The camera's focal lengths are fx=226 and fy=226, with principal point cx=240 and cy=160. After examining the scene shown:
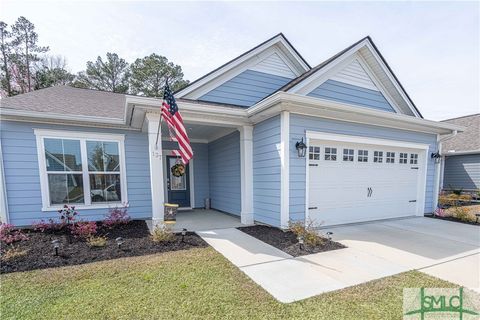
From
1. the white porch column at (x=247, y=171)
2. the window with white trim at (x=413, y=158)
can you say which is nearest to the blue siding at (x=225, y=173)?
the white porch column at (x=247, y=171)

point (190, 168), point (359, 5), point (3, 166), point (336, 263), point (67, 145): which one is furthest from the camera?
point (190, 168)

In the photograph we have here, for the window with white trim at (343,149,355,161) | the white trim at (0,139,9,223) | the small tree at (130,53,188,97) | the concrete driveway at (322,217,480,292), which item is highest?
the small tree at (130,53,188,97)

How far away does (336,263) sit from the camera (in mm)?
3617

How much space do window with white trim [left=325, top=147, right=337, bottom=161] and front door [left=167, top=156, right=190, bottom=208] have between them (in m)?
5.30

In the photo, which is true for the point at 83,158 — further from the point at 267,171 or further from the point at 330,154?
the point at 330,154

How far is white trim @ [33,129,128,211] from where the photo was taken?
6.00m

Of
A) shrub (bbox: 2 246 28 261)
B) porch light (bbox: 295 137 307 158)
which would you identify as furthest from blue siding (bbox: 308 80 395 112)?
shrub (bbox: 2 246 28 261)

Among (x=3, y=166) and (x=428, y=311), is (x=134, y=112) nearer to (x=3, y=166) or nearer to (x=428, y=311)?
(x=3, y=166)

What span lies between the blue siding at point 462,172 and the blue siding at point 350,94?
→ 9274mm

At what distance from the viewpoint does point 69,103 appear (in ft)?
22.9

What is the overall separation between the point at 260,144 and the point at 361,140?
2.76 m

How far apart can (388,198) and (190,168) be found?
22.5 feet

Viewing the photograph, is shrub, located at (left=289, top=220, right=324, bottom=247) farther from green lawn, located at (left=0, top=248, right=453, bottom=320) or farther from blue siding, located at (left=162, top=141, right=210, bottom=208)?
blue siding, located at (left=162, top=141, right=210, bottom=208)

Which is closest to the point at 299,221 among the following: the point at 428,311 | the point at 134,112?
the point at 428,311
